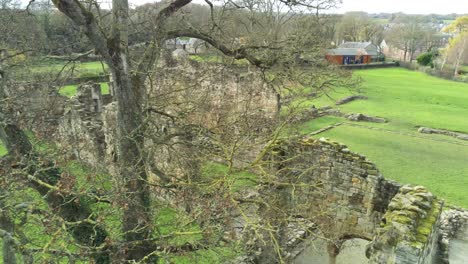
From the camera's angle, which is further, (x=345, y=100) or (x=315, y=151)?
(x=345, y=100)

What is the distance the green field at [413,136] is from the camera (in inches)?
633

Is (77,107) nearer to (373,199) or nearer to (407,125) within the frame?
(373,199)

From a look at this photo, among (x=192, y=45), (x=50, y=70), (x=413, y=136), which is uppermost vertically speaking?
(x=192, y=45)

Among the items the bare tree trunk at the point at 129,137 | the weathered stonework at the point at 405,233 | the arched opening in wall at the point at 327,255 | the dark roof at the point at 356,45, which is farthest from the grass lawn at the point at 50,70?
the dark roof at the point at 356,45

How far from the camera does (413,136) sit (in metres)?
23.0

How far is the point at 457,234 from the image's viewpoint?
11.4 meters

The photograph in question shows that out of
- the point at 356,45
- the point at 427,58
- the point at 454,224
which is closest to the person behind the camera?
the point at 454,224

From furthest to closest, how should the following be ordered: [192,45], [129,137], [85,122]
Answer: [192,45] → [85,122] → [129,137]

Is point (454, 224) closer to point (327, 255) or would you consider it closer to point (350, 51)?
point (327, 255)

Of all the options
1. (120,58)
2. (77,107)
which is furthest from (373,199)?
(77,107)

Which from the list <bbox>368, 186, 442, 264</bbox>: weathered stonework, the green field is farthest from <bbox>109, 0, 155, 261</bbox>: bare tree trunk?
the green field

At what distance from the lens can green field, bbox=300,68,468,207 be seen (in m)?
16.1

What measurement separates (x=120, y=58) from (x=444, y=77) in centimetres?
5824

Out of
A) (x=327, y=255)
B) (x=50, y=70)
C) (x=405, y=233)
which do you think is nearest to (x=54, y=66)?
(x=50, y=70)
